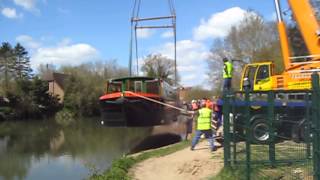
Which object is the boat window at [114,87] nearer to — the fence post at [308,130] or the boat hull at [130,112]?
the boat hull at [130,112]

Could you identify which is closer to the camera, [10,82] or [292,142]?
[292,142]

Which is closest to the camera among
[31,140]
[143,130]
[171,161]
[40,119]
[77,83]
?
[171,161]

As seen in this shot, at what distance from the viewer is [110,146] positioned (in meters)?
31.7

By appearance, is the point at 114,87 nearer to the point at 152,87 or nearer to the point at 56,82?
the point at 152,87

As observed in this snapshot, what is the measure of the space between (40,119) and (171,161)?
200 feet

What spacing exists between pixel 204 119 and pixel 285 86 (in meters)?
3.66

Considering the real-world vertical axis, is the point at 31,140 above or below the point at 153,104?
below

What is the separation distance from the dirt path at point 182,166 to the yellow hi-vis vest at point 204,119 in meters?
0.78

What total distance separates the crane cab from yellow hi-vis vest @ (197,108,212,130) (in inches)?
152

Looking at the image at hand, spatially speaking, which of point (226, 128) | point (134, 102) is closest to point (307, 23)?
point (226, 128)

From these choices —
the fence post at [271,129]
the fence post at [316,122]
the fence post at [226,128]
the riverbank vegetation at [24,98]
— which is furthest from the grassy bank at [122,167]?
the riverbank vegetation at [24,98]

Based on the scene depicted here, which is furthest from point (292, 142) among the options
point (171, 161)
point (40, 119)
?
Result: point (40, 119)

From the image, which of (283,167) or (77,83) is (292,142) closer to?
(283,167)

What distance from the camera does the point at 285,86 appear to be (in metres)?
18.5
